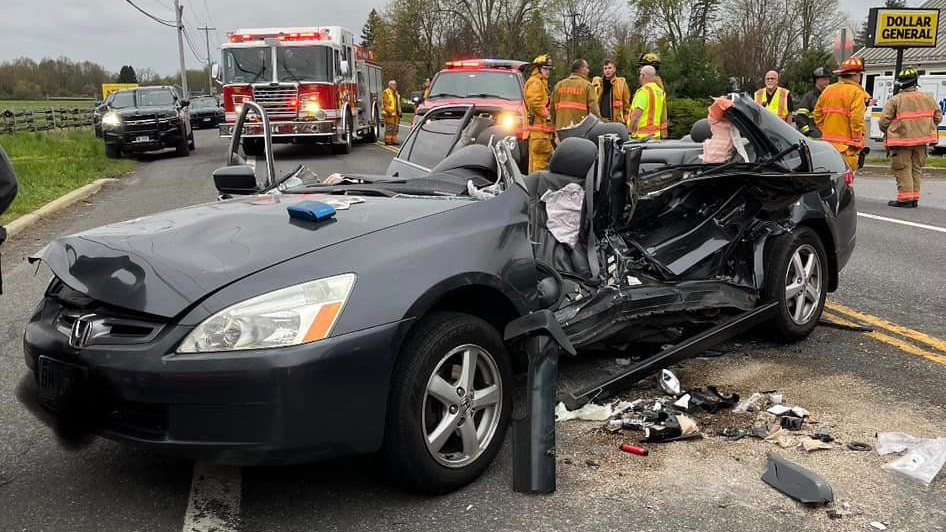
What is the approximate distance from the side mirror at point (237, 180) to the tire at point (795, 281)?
2897 mm

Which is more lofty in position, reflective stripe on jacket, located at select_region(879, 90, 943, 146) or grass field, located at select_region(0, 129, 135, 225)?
reflective stripe on jacket, located at select_region(879, 90, 943, 146)

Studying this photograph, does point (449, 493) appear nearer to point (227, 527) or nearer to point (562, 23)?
point (227, 527)

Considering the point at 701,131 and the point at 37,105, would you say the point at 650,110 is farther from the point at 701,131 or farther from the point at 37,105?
Result: the point at 37,105

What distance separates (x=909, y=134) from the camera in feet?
35.9

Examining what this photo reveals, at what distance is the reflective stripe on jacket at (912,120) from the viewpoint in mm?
10938

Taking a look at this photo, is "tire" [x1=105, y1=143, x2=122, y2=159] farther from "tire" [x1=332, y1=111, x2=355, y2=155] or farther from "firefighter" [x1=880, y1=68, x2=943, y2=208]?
"firefighter" [x1=880, y1=68, x2=943, y2=208]

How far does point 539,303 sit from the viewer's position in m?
3.54

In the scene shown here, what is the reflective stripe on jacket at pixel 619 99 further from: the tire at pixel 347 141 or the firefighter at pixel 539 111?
the tire at pixel 347 141

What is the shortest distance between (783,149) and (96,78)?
6889cm

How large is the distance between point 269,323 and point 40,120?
108 feet

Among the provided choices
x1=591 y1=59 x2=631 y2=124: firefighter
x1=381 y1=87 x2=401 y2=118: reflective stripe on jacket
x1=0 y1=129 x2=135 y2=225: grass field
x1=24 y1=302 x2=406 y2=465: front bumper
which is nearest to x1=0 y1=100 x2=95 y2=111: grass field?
x1=0 y1=129 x2=135 y2=225: grass field

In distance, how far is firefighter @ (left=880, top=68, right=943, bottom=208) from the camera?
10.9 metres

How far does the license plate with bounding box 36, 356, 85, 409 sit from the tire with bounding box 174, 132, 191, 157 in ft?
60.9

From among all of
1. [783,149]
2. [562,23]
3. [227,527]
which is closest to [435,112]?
[783,149]
